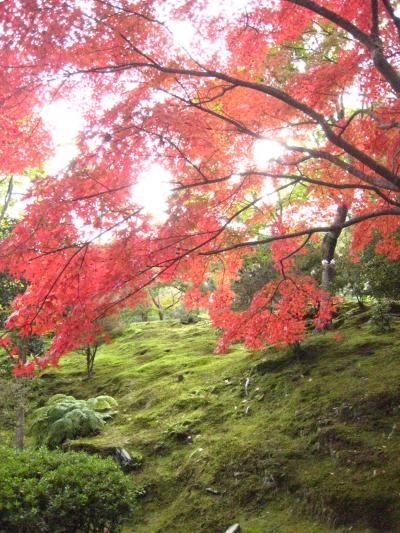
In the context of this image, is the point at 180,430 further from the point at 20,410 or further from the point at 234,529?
the point at 20,410

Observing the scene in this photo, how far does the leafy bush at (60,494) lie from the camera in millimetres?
3260

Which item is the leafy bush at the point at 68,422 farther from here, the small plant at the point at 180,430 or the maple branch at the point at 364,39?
the maple branch at the point at 364,39

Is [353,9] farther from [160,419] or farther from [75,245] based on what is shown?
[160,419]

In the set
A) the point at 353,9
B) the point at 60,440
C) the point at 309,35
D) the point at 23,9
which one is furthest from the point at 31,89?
the point at 309,35

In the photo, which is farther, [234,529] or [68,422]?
[68,422]

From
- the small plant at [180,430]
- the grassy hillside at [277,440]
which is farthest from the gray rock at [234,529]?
the small plant at [180,430]

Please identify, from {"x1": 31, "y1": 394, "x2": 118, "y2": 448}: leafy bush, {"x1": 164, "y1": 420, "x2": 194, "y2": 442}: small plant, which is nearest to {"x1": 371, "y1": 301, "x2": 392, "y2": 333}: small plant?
{"x1": 164, "y1": 420, "x2": 194, "y2": 442}: small plant

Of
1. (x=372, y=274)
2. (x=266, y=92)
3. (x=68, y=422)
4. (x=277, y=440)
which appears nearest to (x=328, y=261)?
(x=372, y=274)

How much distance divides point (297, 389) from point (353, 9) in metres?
5.22

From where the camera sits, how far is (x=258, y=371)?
7.61m

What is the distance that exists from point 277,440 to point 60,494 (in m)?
2.98

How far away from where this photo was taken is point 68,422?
302 inches

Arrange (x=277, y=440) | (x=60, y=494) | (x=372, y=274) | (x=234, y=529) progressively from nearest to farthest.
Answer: (x=60, y=494)
(x=234, y=529)
(x=277, y=440)
(x=372, y=274)

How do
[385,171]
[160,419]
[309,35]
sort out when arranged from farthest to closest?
1. [309,35]
2. [160,419]
3. [385,171]
